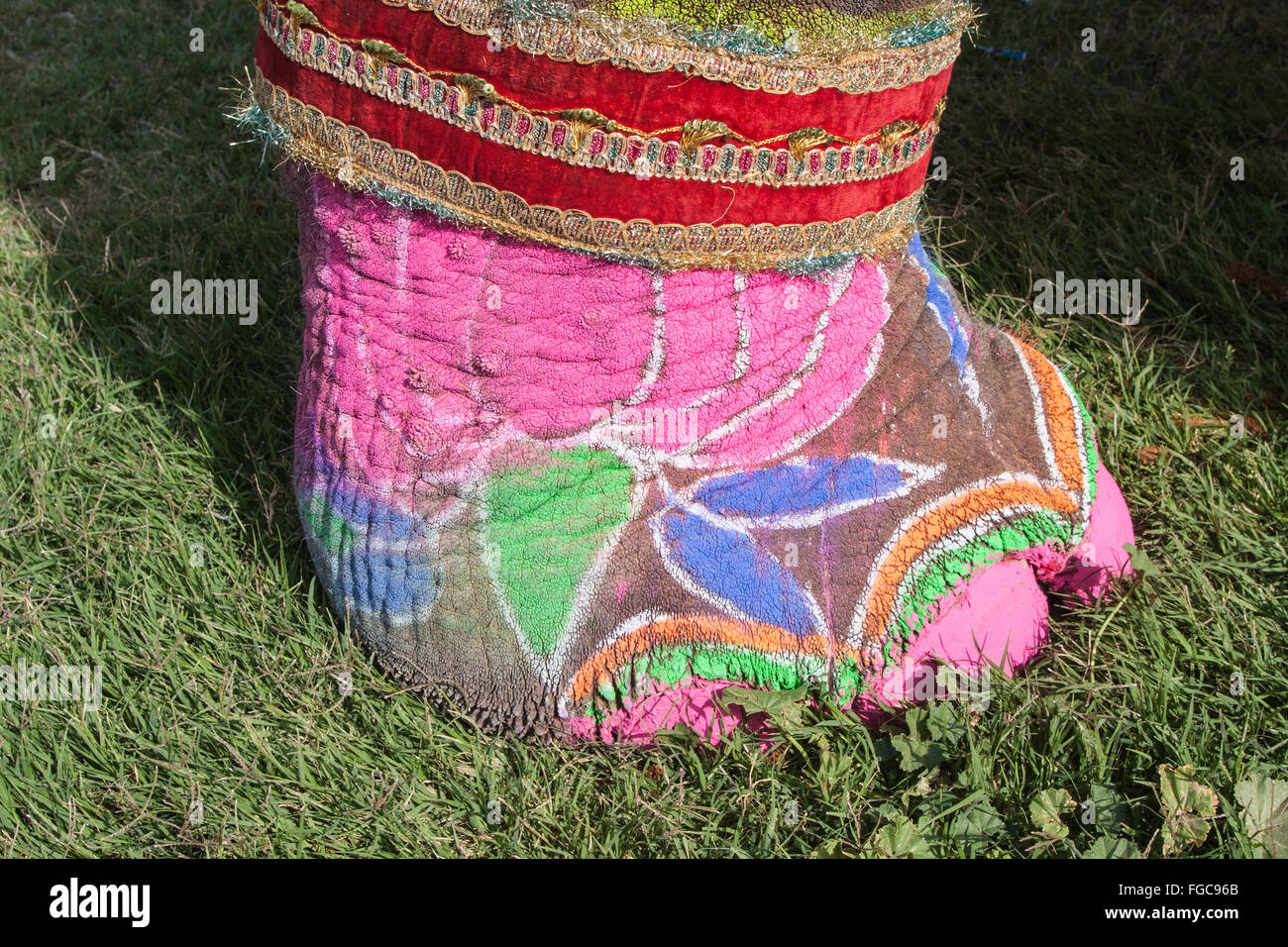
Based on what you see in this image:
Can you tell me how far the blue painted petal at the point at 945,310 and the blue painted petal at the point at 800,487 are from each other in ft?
0.96

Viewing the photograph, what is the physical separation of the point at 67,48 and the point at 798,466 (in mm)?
3597

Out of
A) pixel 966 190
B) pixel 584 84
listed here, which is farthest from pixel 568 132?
pixel 966 190

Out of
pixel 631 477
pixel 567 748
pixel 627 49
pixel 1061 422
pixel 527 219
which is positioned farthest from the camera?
pixel 1061 422

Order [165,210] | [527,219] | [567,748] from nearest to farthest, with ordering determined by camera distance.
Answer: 1. [527,219]
2. [567,748]
3. [165,210]

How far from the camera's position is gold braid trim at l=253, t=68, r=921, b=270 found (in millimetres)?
1717

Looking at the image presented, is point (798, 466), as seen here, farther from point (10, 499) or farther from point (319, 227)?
point (10, 499)

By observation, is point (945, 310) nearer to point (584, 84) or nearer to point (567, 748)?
point (584, 84)

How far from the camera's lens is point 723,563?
1.94m

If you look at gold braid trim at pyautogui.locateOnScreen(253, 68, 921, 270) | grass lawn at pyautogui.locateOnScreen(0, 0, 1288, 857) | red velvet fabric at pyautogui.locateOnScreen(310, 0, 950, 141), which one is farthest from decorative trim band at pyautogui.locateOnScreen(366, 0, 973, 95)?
grass lawn at pyautogui.locateOnScreen(0, 0, 1288, 857)

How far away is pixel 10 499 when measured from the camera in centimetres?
248

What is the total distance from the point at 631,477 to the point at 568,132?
1.88 feet

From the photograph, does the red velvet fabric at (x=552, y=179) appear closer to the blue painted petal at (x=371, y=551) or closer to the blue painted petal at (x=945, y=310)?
the blue painted petal at (x=945, y=310)

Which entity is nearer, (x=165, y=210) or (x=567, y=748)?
(x=567, y=748)

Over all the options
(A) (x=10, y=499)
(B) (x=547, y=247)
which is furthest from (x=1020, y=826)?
(A) (x=10, y=499)
